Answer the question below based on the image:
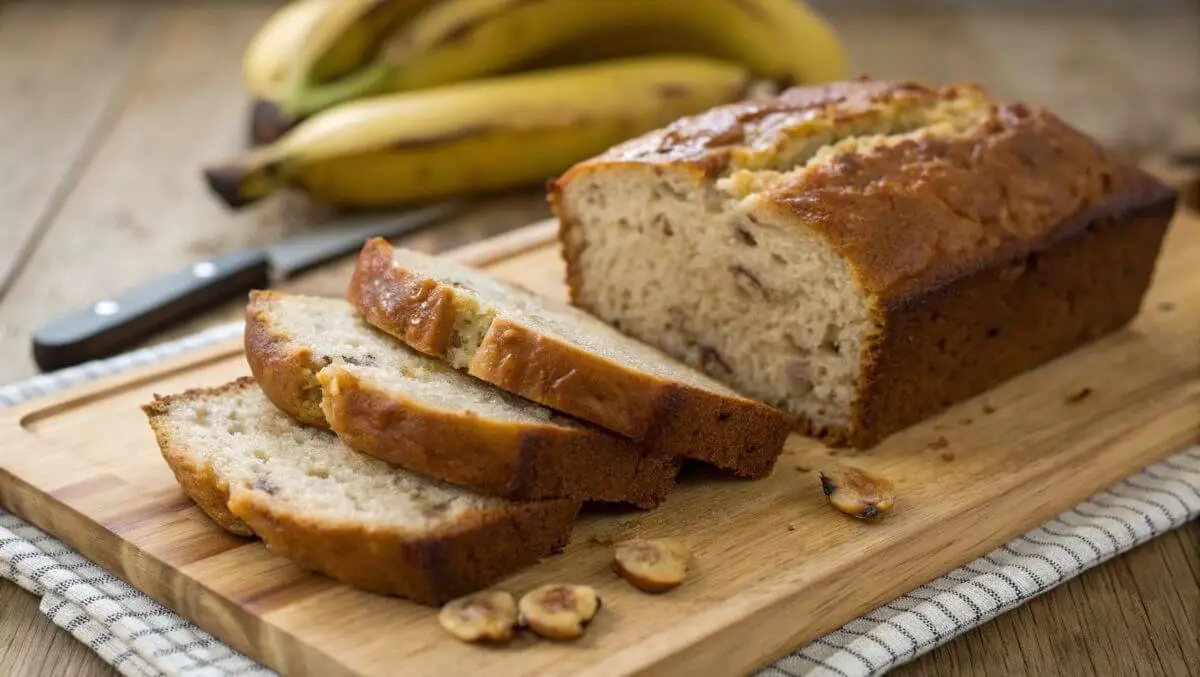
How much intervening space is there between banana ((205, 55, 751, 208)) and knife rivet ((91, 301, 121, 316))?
91 cm

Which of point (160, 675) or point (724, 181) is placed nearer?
point (160, 675)

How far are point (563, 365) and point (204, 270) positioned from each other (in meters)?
1.94

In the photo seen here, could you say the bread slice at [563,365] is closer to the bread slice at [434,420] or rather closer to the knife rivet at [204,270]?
the bread slice at [434,420]

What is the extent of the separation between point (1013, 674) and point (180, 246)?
11.4ft

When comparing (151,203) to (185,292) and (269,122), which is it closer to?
(269,122)

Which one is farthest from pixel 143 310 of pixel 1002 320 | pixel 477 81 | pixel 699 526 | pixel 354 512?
pixel 1002 320

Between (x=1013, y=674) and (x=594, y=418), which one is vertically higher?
(x=594, y=418)

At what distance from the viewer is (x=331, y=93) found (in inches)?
214

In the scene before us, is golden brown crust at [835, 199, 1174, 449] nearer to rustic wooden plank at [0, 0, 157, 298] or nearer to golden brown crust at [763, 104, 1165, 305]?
golden brown crust at [763, 104, 1165, 305]

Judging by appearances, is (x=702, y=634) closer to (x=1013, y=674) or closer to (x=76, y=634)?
(x=1013, y=674)

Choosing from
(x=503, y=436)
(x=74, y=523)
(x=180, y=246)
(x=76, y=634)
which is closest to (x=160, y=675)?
(x=76, y=634)

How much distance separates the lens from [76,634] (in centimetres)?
289

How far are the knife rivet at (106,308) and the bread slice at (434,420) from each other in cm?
104

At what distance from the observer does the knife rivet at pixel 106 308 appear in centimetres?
419
